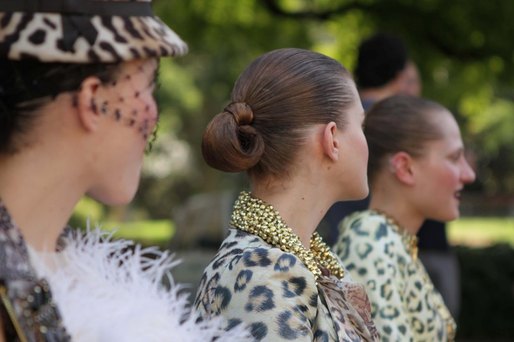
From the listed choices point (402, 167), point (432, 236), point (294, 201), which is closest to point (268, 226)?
point (294, 201)

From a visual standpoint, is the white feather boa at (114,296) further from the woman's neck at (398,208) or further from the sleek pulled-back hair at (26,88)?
Answer: the woman's neck at (398,208)

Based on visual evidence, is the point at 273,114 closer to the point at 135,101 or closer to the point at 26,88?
the point at 135,101

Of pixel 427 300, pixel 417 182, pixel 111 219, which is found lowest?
pixel 111 219

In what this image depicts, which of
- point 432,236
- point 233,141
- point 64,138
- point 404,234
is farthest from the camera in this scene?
point 432,236

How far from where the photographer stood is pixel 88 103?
1776 mm

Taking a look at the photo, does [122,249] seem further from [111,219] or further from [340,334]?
[111,219]

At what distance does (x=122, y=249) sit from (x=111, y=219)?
31442 millimetres

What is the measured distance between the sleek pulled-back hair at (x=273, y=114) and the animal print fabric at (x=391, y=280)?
98 centimetres

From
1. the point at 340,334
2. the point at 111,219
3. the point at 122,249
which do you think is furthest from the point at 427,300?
the point at 111,219

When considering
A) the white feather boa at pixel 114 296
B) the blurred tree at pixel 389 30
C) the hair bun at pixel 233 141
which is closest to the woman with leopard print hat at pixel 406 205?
the hair bun at pixel 233 141

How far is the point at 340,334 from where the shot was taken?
2.57m

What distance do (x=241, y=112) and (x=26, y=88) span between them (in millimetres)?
995

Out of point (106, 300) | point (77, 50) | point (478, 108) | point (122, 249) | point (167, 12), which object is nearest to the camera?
point (77, 50)

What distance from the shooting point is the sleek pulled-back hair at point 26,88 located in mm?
1751
